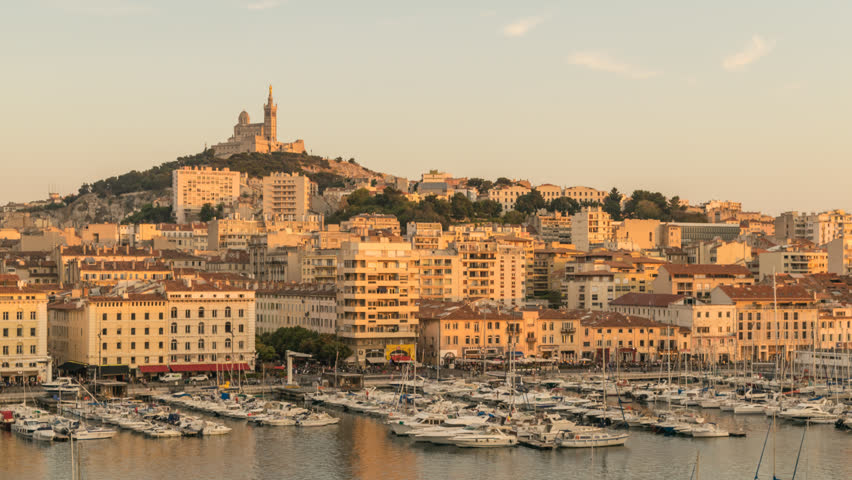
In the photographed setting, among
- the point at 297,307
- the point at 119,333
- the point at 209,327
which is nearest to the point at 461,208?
the point at 297,307

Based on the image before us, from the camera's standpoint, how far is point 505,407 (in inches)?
2598

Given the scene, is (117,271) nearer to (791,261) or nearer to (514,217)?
(791,261)

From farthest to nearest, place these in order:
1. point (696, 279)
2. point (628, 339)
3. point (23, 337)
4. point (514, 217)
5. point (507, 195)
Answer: point (507, 195) → point (514, 217) → point (696, 279) → point (628, 339) → point (23, 337)

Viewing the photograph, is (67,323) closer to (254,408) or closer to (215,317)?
(215,317)

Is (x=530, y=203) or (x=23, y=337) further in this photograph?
(x=530, y=203)

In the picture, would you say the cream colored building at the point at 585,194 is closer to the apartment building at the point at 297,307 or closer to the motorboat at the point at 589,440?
the apartment building at the point at 297,307

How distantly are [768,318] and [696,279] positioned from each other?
9.89 m

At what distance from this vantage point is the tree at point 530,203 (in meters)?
165

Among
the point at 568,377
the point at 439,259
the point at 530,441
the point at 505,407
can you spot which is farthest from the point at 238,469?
the point at 439,259

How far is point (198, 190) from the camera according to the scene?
171m

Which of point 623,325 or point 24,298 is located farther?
point 623,325

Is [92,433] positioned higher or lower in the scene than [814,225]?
lower

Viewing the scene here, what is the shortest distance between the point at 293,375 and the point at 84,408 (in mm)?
16141

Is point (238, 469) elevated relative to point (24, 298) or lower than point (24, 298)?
lower
